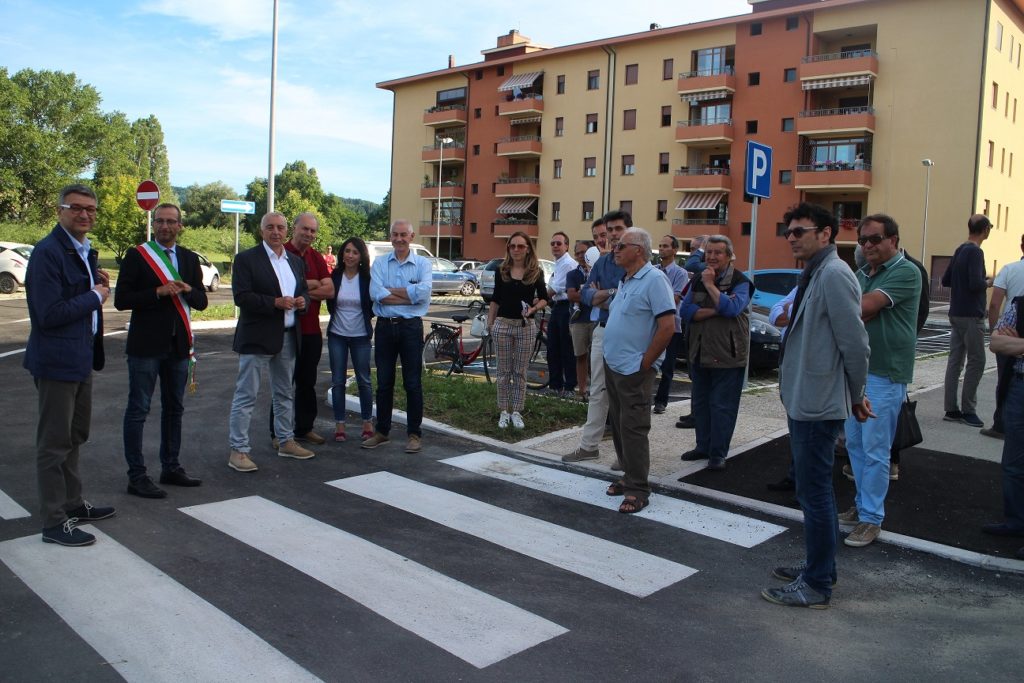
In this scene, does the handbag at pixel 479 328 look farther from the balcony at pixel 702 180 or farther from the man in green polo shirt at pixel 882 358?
the balcony at pixel 702 180

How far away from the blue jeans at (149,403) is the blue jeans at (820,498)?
14.7 feet

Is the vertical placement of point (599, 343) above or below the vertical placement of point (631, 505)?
above

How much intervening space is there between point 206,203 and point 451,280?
318 ft

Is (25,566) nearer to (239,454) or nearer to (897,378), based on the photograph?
(239,454)

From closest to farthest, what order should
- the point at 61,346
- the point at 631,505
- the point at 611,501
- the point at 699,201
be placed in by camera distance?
the point at 61,346, the point at 631,505, the point at 611,501, the point at 699,201

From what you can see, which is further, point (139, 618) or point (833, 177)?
point (833, 177)

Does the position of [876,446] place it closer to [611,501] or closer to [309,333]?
[611,501]

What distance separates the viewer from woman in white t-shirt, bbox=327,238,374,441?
7.89 metres

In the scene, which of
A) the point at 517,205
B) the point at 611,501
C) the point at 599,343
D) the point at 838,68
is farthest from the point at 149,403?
the point at 517,205


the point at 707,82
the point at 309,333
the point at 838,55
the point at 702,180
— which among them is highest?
the point at 838,55

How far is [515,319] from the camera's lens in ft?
28.6

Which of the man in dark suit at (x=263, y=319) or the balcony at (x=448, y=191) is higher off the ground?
the balcony at (x=448, y=191)

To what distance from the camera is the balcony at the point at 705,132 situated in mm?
50625

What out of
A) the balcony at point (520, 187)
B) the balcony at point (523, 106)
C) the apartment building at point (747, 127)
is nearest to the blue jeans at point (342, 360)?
the apartment building at point (747, 127)
